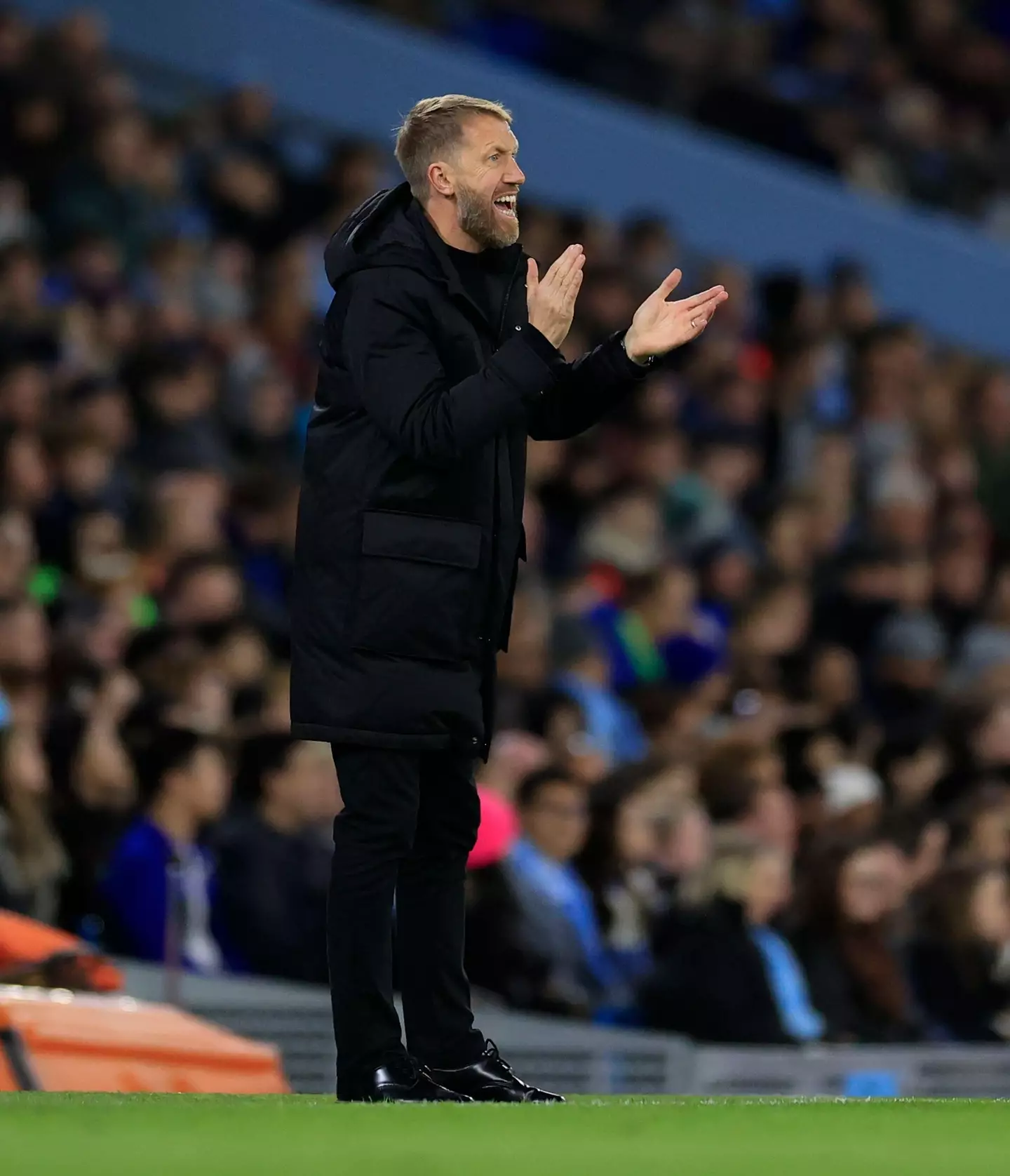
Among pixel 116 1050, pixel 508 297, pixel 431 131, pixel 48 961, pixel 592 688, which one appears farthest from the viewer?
pixel 592 688

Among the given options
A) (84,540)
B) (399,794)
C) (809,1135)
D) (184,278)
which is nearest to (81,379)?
(84,540)

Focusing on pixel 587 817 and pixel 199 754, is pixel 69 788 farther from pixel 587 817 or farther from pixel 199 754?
pixel 587 817

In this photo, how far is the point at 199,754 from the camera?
7.96 m

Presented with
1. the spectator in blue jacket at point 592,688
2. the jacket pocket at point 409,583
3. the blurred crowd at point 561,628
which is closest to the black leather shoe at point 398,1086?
the jacket pocket at point 409,583

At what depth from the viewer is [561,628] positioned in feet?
35.8

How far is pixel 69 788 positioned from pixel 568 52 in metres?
9.70

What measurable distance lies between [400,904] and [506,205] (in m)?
1.24

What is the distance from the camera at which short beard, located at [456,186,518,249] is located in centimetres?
499

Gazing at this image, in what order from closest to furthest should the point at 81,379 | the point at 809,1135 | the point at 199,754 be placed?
the point at 809,1135, the point at 199,754, the point at 81,379

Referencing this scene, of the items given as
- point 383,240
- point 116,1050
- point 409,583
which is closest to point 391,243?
point 383,240

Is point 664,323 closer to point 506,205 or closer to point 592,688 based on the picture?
point 506,205

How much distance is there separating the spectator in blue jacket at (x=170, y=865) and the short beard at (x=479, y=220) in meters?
3.10

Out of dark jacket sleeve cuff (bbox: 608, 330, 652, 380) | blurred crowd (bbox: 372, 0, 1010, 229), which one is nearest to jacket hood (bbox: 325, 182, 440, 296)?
dark jacket sleeve cuff (bbox: 608, 330, 652, 380)

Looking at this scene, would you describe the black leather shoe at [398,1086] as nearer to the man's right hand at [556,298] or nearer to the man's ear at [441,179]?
the man's right hand at [556,298]
